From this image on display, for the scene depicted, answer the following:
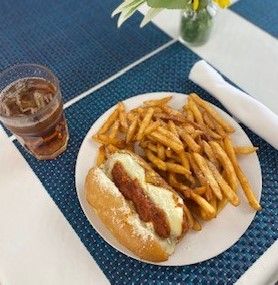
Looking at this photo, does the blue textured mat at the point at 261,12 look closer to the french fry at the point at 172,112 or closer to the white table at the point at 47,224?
the white table at the point at 47,224

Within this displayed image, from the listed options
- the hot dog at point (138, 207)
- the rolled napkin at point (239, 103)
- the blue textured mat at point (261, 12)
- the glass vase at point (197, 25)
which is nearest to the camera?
the hot dog at point (138, 207)

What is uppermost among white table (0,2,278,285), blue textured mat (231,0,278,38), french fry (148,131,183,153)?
blue textured mat (231,0,278,38)

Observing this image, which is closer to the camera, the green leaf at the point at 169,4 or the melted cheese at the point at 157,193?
the melted cheese at the point at 157,193

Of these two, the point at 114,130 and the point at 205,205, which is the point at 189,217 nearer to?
the point at 205,205

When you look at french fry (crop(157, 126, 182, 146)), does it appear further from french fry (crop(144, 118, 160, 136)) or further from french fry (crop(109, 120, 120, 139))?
french fry (crop(109, 120, 120, 139))

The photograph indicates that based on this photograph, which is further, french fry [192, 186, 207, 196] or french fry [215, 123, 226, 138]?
french fry [215, 123, 226, 138]

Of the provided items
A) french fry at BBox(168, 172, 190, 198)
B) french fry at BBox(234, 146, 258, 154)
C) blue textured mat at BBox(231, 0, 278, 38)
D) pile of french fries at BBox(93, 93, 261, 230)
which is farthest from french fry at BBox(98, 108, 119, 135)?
blue textured mat at BBox(231, 0, 278, 38)

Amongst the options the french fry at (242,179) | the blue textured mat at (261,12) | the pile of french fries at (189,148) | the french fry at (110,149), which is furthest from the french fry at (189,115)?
the blue textured mat at (261,12)

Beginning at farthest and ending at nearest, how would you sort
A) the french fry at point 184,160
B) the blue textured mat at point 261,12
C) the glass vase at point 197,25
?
the blue textured mat at point 261,12 → the glass vase at point 197,25 → the french fry at point 184,160
